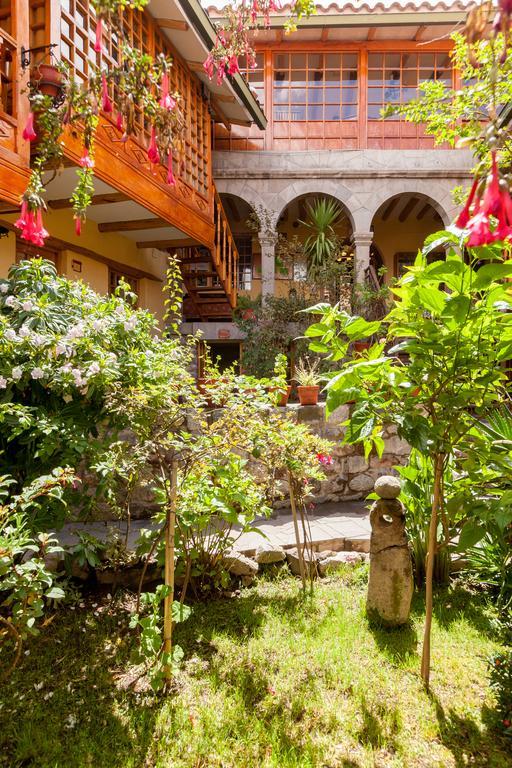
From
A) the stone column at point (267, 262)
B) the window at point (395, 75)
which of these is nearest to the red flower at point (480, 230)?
the stone column at point (267, 262)

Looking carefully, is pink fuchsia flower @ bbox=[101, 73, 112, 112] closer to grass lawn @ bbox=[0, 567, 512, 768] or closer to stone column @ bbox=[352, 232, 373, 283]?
grass lawn @ bbox=[0, 567, 512, 768]

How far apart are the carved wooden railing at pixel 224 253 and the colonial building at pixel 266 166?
0.12 ft

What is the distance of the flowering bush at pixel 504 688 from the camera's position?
6.64ft

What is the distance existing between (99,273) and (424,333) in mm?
6929

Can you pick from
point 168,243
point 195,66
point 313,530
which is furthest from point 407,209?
point 313,530

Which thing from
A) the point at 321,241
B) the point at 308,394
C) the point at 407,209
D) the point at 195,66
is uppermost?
the point at 195,66

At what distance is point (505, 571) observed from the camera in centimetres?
299

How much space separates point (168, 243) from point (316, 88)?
5819 millimetres

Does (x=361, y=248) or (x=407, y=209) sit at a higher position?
(x=407, y=209)

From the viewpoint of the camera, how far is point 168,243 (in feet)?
26.9

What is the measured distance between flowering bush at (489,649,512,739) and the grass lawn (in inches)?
4.6

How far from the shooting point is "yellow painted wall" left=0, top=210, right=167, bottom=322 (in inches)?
244

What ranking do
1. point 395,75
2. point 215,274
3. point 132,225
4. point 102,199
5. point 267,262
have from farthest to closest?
1. point 395,75
2. point 267,262
3. point 215,274
4. point 132,225
5. point 102,199

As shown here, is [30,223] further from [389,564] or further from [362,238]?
[362,238]
